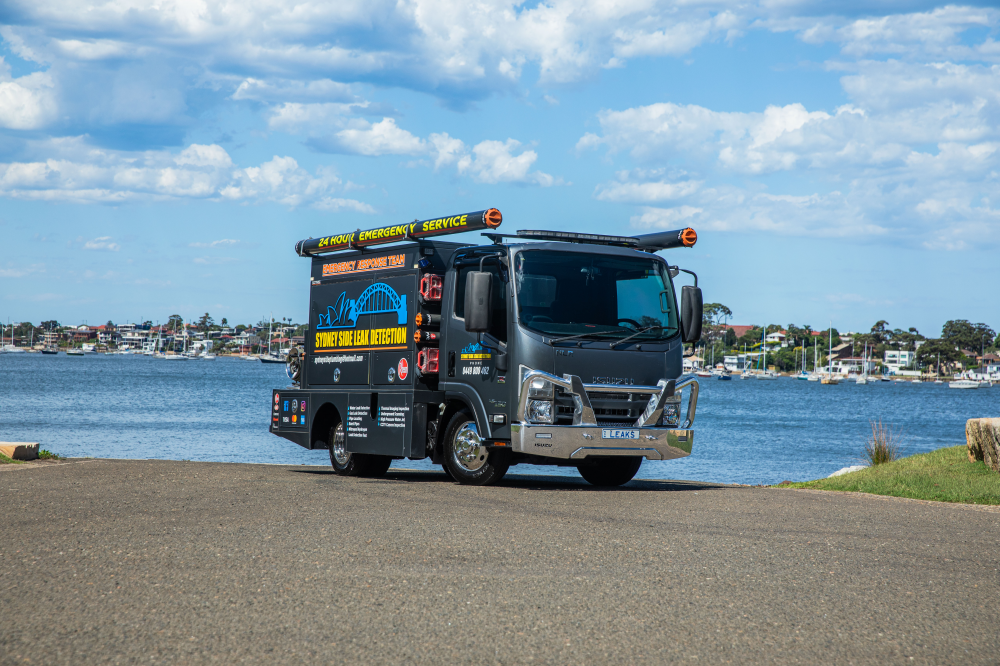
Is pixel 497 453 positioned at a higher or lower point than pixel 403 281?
lower

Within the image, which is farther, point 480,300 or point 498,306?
point 498,306

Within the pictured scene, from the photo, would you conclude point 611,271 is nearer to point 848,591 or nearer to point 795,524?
point 795,524

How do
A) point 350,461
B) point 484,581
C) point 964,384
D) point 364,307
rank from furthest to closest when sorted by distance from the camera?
point 964,384 < point 350,461 < point 364,307 < point 484,581

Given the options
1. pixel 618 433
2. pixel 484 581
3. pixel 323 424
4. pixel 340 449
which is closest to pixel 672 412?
pixel 618 433

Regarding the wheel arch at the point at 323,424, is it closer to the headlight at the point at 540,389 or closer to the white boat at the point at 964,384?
the headlight at the point at 540,389

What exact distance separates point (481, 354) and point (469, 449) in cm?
125

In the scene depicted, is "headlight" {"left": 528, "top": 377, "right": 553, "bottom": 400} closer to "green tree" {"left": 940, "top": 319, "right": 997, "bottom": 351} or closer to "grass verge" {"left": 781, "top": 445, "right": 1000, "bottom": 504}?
"grass verge" {"left": 781, "top": 445, "right": 1000, "bottom": 504}

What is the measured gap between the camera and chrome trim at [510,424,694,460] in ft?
40.8

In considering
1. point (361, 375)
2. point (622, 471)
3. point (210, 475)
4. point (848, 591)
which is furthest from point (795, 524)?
point (210, 475)

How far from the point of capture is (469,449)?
1339cm

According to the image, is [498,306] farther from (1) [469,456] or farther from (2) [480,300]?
(1) [469,456]

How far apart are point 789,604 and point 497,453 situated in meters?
6.89

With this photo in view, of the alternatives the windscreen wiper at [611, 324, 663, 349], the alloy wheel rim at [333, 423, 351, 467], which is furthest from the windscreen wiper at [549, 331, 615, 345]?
the alloy wheel rim at [333, 423, 351, 467]

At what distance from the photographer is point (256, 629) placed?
553 cm
